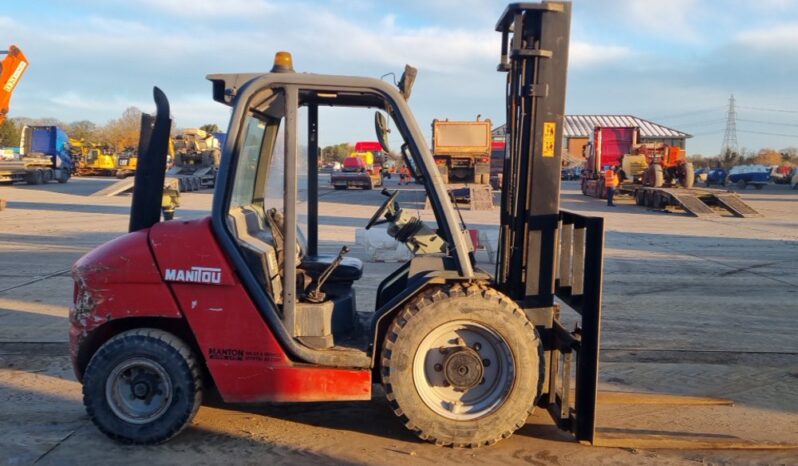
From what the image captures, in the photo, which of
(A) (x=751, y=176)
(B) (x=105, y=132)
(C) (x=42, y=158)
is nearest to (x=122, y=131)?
(B) (x=105, y=132)

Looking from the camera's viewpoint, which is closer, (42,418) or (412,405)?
(412,405)

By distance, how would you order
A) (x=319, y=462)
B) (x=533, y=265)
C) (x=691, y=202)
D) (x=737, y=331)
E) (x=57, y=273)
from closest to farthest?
(x=319, y=462) < (x=533, y=265) < (x=737, y=331) < (x=57, y=273) < (x=691, y=202)

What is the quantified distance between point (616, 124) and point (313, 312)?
70821mm

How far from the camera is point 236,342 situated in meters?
4.20

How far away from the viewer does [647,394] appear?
534 cm

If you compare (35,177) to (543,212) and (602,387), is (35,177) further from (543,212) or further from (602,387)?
(543,212)

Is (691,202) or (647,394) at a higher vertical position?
(691,202)

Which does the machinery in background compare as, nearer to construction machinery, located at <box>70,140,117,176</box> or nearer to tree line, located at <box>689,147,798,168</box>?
construction machinery, located at <box>70,140,117,176</box>

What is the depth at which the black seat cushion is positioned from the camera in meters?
4.82

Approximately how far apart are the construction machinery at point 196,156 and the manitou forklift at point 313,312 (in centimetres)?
3367

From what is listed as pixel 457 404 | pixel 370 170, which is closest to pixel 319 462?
pixel 457 404

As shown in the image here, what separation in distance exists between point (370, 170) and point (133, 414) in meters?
41.5

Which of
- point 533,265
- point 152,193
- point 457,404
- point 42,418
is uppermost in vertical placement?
point 152,193

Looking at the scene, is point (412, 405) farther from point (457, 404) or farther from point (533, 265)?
point (533, 265)
